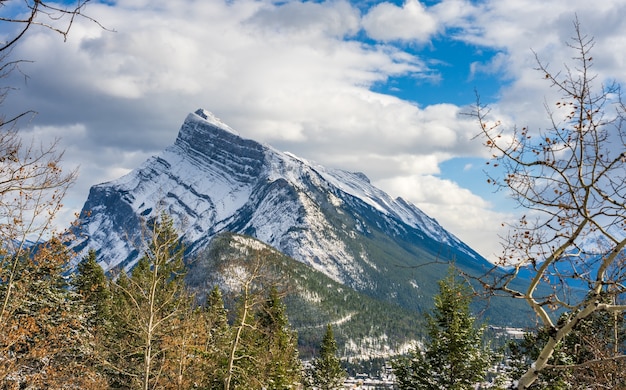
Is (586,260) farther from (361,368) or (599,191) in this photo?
(361,368)

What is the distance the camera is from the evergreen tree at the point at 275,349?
25.2 m

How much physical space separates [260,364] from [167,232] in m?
7.99

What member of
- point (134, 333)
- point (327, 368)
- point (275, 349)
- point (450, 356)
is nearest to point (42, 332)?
point (134, 333)

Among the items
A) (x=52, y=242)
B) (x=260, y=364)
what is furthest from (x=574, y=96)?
(x=260, y=364)

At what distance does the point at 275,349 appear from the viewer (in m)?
26.6

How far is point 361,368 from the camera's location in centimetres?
19362

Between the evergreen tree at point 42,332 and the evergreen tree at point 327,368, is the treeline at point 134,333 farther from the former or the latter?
the evergreen tree at point 327,368

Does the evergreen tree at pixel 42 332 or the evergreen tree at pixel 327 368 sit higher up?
the evergreen tree at pixel 42 332

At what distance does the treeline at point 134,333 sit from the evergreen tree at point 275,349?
0.23ft

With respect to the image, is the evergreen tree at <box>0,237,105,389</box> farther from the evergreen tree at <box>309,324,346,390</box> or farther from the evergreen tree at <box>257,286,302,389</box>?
the evergreen tree at <box>309,324,346,390</box>

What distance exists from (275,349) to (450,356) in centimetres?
1046

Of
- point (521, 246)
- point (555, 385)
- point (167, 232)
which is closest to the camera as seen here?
point (521, 246)

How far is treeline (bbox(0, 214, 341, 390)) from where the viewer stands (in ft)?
50.9

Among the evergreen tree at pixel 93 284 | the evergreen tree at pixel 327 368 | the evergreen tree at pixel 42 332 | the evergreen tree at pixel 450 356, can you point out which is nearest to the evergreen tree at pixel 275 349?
the evergreen tree at pixel 450 356
